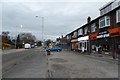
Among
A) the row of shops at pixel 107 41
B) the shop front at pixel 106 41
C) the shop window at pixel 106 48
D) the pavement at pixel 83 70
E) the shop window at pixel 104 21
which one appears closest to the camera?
the pavement at pixel 83 70

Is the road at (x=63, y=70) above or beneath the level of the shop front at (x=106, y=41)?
beneath

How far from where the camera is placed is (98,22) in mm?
40531

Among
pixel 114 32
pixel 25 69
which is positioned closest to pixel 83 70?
pixel 25 69

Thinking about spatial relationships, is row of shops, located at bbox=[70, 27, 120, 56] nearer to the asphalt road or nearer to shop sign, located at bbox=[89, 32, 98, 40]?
shop sign, located at bbox=[89, 32, 98, 40]

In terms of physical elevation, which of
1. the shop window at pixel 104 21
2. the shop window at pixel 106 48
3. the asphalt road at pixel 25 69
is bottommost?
the asphalt road at pixel 25 69

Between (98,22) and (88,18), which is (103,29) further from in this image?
(88,18)

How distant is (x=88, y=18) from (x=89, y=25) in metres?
5.19

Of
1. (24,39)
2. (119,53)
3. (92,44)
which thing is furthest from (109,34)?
(24,39)

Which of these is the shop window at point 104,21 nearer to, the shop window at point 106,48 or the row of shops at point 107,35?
the row of shops at point 107,35

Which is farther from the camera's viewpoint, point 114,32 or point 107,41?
point 107,41

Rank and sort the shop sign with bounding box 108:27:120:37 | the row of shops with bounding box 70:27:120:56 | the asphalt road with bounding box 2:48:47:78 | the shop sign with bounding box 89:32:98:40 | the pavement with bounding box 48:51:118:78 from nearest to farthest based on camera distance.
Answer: the asphalt road with bounding box 2:48:47:78 → the pavement with bounding box 48:51:118:78 → the shop sign with bounding box 108:27:120:37 → the row of shops with bounding box 70:27:120:56 → the shop sign with bounding box 89:32:98:40

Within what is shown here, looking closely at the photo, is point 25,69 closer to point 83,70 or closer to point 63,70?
point 63,70

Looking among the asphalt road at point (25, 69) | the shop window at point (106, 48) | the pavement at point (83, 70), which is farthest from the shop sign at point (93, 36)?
the pavement at point (83, 70)

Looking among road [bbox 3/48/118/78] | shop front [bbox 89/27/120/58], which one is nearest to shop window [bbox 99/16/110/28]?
shop front [bbox 89/27/120/58]
